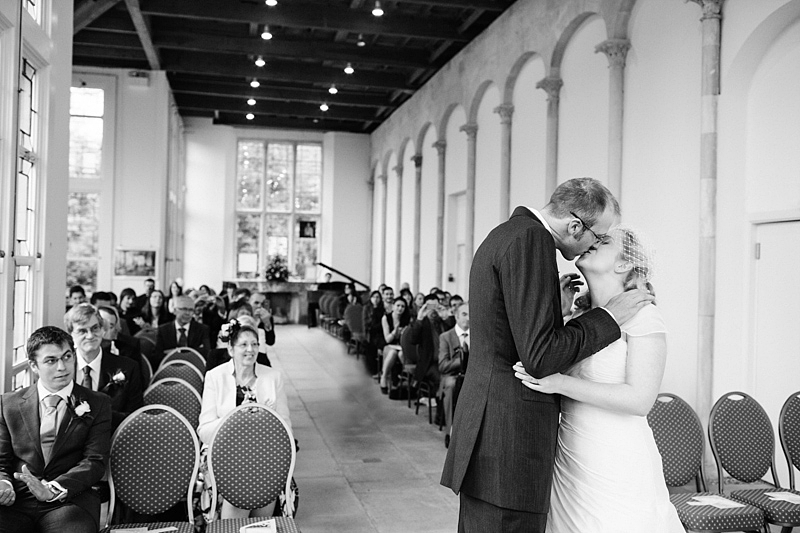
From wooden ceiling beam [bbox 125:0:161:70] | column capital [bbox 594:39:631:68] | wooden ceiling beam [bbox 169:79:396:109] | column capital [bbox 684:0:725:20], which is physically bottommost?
column capital [bbox 684:0:725:20]

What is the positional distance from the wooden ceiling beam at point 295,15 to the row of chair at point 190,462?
10575 millimetres

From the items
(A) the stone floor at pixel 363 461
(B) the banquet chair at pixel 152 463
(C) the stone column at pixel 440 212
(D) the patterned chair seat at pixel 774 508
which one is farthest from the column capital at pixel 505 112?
(B) the banquet chair at pixel 152 463

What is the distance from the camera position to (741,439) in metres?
4.61

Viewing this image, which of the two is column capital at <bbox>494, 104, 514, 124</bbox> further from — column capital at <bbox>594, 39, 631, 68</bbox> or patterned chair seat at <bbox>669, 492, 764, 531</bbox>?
patterned chair seat at <bbox>669, 492, 764, 531</bbox>

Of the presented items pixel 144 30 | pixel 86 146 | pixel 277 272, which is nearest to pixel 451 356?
pixel 144 30

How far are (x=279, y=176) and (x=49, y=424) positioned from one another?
71.9 ft

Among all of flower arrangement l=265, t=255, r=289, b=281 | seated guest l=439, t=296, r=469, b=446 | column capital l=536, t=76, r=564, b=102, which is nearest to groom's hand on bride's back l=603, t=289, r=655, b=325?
seated guest l=439, t=296, r=469, b=446

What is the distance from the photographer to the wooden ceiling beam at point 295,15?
12.9 metres

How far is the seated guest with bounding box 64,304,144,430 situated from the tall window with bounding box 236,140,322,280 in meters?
19.6

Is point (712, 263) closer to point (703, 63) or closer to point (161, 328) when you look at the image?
point (703, 63)

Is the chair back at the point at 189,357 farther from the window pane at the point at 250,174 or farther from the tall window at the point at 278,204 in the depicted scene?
the window pane at the point at 250,174

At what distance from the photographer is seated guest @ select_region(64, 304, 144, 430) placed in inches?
197

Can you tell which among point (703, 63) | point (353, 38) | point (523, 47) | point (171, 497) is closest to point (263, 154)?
point (353, 38)

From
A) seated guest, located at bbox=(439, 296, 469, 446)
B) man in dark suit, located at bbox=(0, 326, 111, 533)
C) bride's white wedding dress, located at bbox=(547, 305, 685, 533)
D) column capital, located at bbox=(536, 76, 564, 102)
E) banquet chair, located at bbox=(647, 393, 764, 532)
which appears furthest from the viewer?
column capital, located at bbox=(536, 76, 564, 102)
